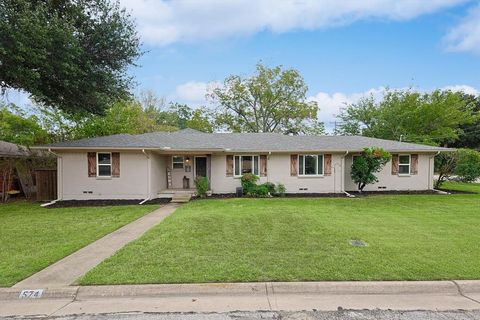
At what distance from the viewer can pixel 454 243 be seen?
612 centimetres

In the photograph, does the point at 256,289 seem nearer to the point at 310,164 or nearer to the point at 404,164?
the point at 310,164

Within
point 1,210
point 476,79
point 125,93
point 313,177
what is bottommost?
point 1,210

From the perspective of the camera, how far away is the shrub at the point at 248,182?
1484 cm

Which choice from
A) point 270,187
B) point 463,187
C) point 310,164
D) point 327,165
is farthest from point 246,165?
point 463,187

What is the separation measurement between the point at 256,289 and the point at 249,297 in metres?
0.17

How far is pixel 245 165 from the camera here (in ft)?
51.5

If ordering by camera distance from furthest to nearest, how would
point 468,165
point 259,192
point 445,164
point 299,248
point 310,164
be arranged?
1. point 445,164
2. point 468,165
3. point 310,164
4. point 259,192
5. point 299,248

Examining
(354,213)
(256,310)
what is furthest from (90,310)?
(354,213)

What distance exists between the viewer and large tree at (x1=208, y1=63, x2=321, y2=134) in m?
33.8

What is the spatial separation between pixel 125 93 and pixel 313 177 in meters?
10.5

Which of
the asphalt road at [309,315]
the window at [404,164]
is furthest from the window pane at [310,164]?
the asphalt road at [309,315]

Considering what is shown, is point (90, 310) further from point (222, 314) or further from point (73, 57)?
point (73, 57)

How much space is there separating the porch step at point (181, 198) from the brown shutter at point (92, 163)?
3.97m

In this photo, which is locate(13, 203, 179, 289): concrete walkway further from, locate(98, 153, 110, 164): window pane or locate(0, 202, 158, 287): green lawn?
locate(98, 153, 110, 164): window pane
